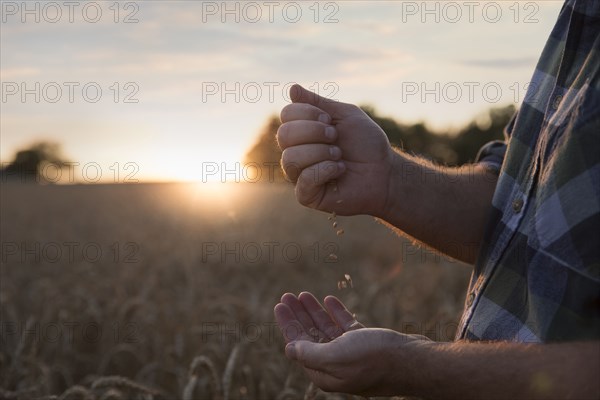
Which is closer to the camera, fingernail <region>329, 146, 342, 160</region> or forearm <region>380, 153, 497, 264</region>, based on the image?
fingernail <region>329, 146, 342, 160</region>

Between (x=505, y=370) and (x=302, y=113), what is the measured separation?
0.94 meters

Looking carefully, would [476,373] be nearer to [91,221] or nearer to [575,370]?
[575,370]

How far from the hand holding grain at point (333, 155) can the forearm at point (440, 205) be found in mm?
60

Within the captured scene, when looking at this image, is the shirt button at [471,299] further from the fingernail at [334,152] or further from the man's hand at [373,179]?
the fingernail at [334,152]

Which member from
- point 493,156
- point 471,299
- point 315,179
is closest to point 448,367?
point 471,299

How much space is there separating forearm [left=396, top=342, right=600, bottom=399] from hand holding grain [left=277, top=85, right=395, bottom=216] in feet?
2.21

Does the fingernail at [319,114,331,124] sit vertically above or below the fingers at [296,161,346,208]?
above

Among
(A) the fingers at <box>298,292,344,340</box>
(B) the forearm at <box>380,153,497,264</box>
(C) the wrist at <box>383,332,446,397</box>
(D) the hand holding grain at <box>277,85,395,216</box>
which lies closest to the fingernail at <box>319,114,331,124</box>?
(D) the hand holding grain at <box>277,85,395,216</box>

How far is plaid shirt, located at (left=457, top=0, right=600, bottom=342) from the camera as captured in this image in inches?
61.0

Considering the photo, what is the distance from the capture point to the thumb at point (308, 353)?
5.49ft

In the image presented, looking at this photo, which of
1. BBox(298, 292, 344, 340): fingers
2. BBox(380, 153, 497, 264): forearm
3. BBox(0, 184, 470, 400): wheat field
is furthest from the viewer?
BBox(0, 184, 470, 400): wheat field

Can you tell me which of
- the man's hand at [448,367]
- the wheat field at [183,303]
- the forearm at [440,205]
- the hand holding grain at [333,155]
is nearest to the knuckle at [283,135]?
the hand holding grain at [333,155]

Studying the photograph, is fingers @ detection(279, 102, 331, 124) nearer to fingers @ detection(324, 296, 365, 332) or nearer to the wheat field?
fingers @ detection(324, 296, 365, 332)

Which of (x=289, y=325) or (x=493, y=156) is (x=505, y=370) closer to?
(x=289, y=325)
